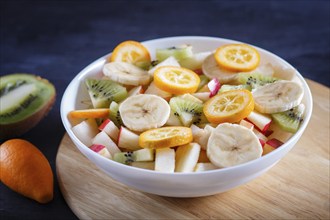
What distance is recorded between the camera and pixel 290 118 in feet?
6.88

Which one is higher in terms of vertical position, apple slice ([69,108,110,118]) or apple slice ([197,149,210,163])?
apple slice ([69,108,110,118])

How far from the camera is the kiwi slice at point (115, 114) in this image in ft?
7.14

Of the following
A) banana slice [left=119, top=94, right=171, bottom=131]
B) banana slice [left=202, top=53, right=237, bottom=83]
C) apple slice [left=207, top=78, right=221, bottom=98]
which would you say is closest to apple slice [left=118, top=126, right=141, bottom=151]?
banana slice [left=119, top=94, right=171, bottom=131]

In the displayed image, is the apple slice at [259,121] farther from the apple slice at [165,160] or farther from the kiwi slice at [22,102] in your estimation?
the kiwi slice at [22,102]

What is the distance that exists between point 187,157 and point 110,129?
0.37 meters

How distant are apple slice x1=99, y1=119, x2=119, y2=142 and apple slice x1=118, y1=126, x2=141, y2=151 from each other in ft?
0.23

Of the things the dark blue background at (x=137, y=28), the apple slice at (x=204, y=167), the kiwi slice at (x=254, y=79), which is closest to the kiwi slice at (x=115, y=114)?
the apple slice at (x=204, y=167)

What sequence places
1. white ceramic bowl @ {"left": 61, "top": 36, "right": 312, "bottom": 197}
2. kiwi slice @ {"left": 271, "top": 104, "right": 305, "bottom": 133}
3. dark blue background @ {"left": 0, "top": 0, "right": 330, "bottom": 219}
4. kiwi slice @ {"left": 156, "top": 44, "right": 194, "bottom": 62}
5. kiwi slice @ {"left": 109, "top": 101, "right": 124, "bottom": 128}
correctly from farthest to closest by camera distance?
1. dark blue background @ {"left": 0, "top": 0, "right": 330, "bottom": 219}
2. kiwi slice @ {"left": 156, "top": 44, "right": 194, "bottom": 62}
3. kiwi slice @ {"left": 109, "top": 101, "right": 124, "bottom": 128}
4. kiwi slice @ {"left": 271, "top": 104, "right": 305, "bottom": 133}
5. white ceramic bowl @ {"left": 61, "top": 36, "right": 312, "bottom": 197}

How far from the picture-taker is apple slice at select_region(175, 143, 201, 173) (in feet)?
6.25

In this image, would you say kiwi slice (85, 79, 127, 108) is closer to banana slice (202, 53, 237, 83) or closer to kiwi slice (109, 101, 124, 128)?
kiwi slice (109, 101, 124, 128)

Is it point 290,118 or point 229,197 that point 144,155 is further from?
point 290,118

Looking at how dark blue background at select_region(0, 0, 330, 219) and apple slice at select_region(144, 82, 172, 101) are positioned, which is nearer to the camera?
apple slice at select_region(144, 82, 172, 101)

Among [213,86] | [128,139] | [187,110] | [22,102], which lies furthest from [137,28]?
[128,139]

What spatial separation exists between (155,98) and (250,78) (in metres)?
0.42
